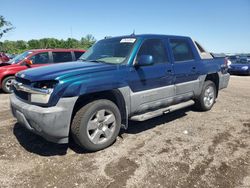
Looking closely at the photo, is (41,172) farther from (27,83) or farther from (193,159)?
(193,159)

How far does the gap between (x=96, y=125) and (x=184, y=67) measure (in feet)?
8.56

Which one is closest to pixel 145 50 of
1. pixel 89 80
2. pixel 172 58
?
pixel 172 58

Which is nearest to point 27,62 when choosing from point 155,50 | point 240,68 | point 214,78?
point 155,50

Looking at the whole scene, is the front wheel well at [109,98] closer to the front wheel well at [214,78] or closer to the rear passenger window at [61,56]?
the front wheel well at [214,78]

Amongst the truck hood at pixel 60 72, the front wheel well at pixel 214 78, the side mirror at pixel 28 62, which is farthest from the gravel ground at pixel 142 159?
the side mirror at pixel 28 62

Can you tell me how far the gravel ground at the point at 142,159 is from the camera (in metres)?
3.33

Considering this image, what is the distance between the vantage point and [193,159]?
396 cm

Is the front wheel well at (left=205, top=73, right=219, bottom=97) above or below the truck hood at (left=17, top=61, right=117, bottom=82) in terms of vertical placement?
below

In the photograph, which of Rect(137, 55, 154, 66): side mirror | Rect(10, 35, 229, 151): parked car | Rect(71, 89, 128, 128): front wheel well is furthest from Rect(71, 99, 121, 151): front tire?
Rect(137, 55, 154, 66): side mirror

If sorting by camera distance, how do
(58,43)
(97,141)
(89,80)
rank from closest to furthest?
(89,80) < (97,141) < (58,43)

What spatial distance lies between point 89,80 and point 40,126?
97cm

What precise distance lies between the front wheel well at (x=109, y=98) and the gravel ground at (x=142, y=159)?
0.56 meters

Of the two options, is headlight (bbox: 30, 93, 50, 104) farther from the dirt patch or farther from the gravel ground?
the dirt patch

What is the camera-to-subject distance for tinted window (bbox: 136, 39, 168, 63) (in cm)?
491
